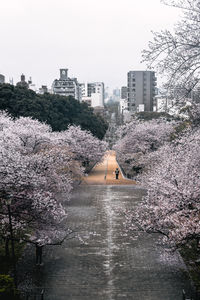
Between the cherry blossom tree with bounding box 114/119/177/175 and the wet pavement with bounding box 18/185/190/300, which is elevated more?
the cherry blossom tree with bounding box 114/119/177/175

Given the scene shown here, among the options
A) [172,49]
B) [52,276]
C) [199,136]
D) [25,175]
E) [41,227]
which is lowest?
[52,276]

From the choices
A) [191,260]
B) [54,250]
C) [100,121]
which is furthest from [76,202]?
[100,121]

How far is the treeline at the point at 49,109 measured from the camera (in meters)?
48.0

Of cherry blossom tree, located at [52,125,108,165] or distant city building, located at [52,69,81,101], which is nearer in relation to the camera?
cherry blossom tree, located at [52,125,108,165]

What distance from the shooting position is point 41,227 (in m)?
17.2

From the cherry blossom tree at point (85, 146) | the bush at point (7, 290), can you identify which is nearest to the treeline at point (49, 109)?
the cherry blossom tree at point (85, 146)

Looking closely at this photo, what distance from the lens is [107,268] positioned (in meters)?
18.1

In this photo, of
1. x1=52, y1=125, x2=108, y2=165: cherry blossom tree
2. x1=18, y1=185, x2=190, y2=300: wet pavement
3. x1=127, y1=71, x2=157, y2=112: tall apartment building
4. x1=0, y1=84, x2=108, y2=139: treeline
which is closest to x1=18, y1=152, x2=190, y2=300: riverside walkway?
x1=18, y1=185, x2=190, y2=300: wet pavement

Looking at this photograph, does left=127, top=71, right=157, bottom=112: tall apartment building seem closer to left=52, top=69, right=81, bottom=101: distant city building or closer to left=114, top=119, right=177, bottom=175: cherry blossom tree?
left=52, top=69, right=81, bottom=101: distant city building

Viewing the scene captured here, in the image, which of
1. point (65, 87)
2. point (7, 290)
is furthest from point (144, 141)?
point (65, 87)

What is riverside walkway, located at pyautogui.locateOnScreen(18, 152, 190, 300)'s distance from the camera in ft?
51.0

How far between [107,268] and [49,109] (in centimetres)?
4032

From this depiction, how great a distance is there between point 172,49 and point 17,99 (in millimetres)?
37400

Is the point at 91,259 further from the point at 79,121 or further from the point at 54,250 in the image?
the point at 79,121
